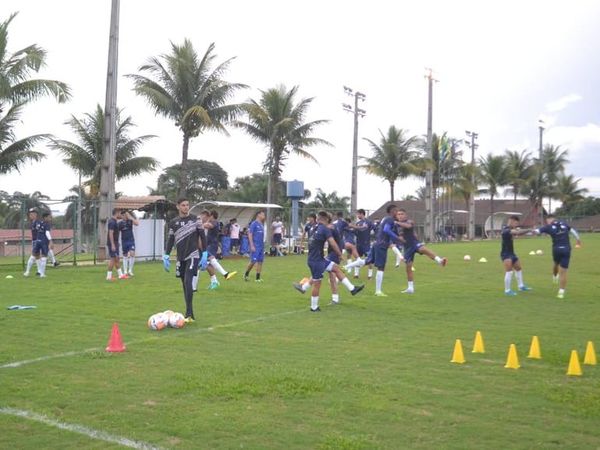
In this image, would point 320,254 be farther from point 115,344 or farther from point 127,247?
point 127,247

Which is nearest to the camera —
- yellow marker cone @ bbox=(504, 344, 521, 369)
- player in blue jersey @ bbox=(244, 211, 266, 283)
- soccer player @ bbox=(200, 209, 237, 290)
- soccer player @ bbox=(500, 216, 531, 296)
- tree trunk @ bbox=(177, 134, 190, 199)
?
yellow marker cone @ bbox=(504, 344, 521, 369)

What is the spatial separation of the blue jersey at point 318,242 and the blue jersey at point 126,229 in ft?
25.4

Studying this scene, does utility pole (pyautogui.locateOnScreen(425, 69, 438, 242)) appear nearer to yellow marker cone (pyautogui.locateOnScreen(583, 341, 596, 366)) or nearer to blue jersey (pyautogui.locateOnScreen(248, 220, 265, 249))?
blue jersey (pyautogui.locateOnScreen(248, 220, 265, 249))

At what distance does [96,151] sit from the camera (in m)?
37.4

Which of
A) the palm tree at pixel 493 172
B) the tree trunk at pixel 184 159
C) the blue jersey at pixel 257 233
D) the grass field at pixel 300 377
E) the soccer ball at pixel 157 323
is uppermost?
the palm tree at pixel 493 172

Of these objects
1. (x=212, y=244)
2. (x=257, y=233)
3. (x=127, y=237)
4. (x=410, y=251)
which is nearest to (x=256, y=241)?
(x=257, y=233)

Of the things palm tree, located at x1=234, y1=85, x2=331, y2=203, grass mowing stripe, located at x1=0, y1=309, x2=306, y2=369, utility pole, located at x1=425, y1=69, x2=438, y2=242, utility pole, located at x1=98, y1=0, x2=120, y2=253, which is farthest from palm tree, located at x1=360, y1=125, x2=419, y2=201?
grass mowing stripe, located at x1=0, y1=309, x2=306, y2=369

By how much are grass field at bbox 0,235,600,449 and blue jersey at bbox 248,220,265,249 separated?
3.91 m

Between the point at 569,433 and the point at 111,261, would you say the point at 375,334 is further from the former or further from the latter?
the point at 111,261

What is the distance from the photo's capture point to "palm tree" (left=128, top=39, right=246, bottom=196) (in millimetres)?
32375

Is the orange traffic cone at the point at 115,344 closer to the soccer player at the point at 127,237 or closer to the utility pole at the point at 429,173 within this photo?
the soccer player at the point at 127,237

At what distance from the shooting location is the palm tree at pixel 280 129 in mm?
40250

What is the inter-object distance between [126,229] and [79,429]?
13.7m

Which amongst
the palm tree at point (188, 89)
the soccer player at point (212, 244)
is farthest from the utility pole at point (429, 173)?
the soccer player at point (212, 244)
